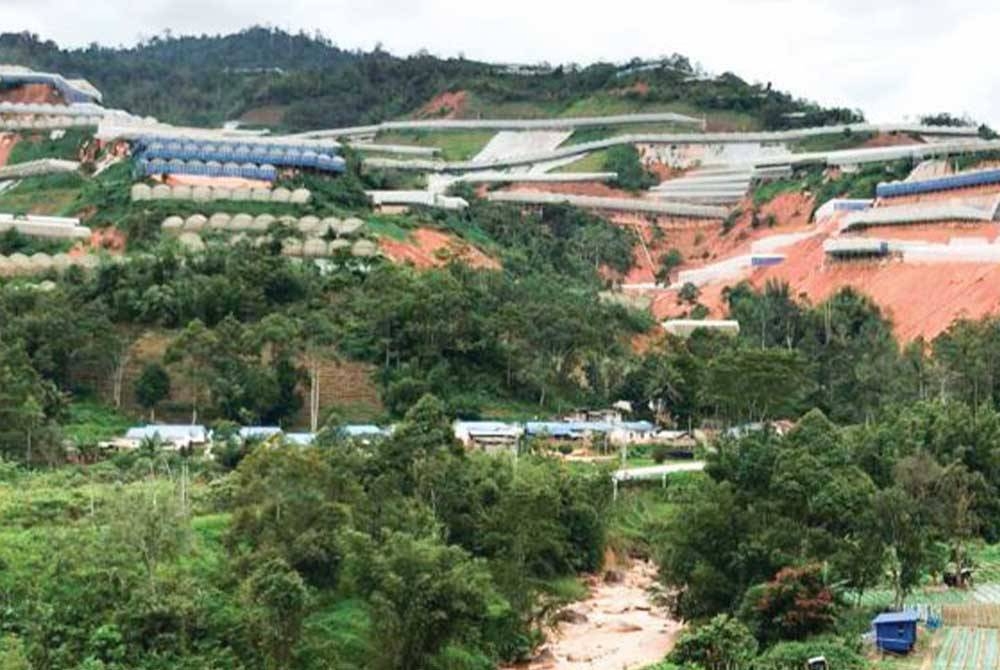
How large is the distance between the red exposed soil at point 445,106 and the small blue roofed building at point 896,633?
97.2 metres

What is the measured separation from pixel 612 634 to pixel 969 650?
10312 mm

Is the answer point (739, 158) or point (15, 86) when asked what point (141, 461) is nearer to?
point (15, 86)

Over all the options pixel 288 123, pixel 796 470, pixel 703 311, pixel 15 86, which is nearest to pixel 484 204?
pixel 703 311

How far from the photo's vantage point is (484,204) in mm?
89500

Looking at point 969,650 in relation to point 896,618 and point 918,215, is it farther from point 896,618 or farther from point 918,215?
point 918,215

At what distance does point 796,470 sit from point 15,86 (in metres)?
72.7

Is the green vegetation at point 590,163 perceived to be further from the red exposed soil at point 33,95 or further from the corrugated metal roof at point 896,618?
the corrugated metal roof at point 896,618

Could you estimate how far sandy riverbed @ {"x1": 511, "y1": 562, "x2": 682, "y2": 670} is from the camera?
3584 centimetres

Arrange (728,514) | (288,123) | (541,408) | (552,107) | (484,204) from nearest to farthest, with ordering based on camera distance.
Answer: (728,514), (541,408), (484,204), (552,107), (288,123)

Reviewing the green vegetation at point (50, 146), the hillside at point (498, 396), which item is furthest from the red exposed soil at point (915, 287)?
the green vegetation at point (50, 146)

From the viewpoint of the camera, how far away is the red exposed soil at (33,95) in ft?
317

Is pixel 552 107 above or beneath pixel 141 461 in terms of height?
above

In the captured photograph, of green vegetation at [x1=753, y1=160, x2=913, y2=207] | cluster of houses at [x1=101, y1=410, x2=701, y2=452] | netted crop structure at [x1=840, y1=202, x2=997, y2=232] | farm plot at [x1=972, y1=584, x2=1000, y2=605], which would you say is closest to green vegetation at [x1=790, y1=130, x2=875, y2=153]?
green vegetation at [x1=753, y1=160, x2=913, y2=207]

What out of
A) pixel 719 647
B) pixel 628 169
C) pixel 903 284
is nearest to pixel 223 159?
pixel 903 284
